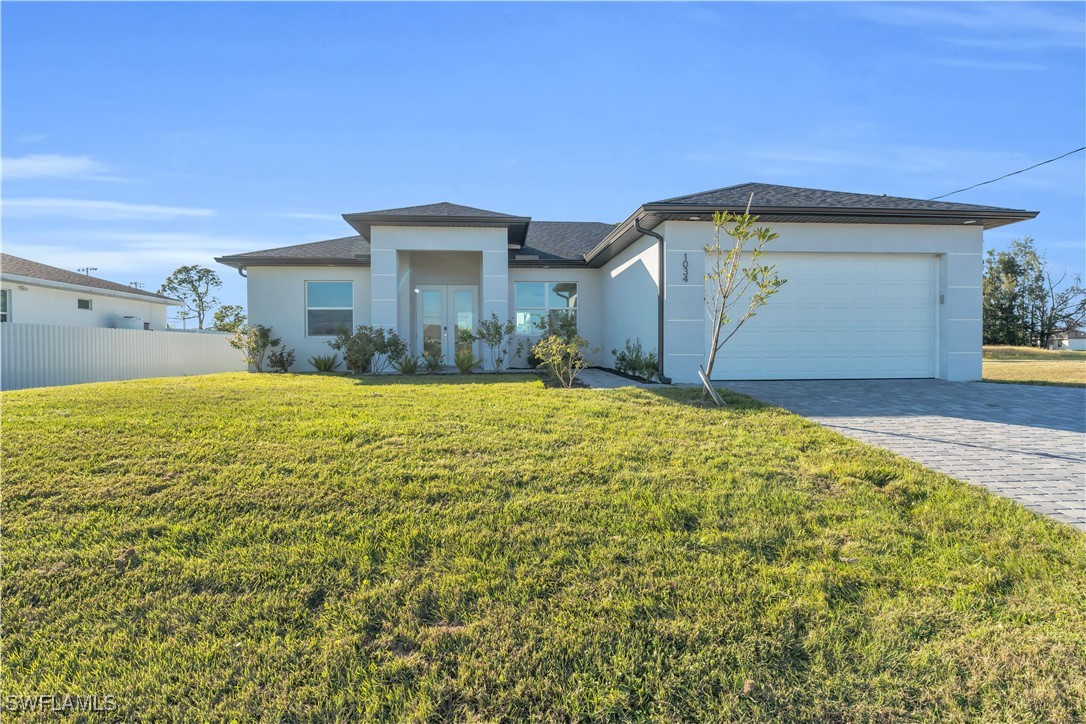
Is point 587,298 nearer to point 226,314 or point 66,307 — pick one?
point 66,307

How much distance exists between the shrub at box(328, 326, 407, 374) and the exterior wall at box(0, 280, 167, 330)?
961 cm

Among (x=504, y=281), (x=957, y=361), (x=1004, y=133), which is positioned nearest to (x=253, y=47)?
(x=504, y=281)

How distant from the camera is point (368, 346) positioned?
489 inches

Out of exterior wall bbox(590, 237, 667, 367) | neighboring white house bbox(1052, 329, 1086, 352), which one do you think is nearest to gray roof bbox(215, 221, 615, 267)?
exterior wall bbox(590, 237, 667, 367)

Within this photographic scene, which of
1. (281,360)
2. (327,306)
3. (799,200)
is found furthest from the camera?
(327,306)

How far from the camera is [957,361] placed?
10.6m

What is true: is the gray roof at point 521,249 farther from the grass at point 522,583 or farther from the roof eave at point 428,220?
the grass at point 522,583

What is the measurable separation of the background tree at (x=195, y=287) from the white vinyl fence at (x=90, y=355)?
26.9m

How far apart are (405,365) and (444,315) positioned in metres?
3.33

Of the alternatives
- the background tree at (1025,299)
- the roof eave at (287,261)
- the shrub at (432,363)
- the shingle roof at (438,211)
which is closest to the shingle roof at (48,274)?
the roof eave at (287,261)

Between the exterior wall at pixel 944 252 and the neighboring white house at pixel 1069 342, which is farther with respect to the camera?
the neighboring white house at pixel 1069 342

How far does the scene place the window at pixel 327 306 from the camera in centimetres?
1441

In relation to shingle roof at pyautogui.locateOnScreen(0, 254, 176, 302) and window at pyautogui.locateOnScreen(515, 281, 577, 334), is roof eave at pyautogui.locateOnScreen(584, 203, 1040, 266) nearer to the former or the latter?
window at pyautogui.locateOnScreen(515, 281, 577, 334)

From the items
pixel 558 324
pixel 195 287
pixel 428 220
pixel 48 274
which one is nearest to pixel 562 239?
pixel 558 324
